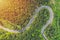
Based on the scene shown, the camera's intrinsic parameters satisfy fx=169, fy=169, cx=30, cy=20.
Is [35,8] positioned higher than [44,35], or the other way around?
[35,8]

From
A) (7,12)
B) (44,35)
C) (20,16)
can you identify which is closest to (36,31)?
(44,35)

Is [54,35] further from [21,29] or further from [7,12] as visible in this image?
[7,12]

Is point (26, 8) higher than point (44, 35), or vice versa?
point (26, 8)

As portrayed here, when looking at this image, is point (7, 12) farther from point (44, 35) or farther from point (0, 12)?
point (44, 35)

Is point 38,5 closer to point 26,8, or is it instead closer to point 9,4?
point 26,8

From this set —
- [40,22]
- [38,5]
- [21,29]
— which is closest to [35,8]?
[38,5]

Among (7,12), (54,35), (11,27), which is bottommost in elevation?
(54,35)

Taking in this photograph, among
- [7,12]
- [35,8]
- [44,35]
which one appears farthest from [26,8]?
[44,35]
